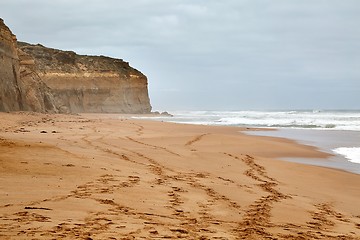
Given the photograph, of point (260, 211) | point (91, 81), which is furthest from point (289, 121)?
point (260, 211)

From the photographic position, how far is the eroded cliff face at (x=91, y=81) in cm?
5638

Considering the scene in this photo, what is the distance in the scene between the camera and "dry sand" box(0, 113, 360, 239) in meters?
4.03

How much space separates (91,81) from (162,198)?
182ft

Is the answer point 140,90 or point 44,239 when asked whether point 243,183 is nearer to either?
point 44,239

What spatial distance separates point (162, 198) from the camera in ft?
18.7

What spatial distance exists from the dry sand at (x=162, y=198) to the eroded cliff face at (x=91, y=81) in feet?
160

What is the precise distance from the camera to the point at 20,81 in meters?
29.2

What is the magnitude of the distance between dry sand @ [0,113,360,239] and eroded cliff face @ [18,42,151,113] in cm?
4882

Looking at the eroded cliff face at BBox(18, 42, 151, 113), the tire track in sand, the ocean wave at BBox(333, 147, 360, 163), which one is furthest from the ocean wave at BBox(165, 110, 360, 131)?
the tire track in sand

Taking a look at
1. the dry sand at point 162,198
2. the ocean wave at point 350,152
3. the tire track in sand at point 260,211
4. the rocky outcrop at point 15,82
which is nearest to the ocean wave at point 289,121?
the ocean wave at point 350,152

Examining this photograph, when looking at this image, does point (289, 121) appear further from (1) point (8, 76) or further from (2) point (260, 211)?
(2) point (260, 211)

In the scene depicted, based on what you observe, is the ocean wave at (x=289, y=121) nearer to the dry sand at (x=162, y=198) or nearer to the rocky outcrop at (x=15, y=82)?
the rocky outcrop at (x=15, y=82)

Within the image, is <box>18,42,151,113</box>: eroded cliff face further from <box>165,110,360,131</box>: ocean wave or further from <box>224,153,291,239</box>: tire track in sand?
<box>224,153,291,239</box>: tire track in sand

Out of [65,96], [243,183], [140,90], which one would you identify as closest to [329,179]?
[243,183]
